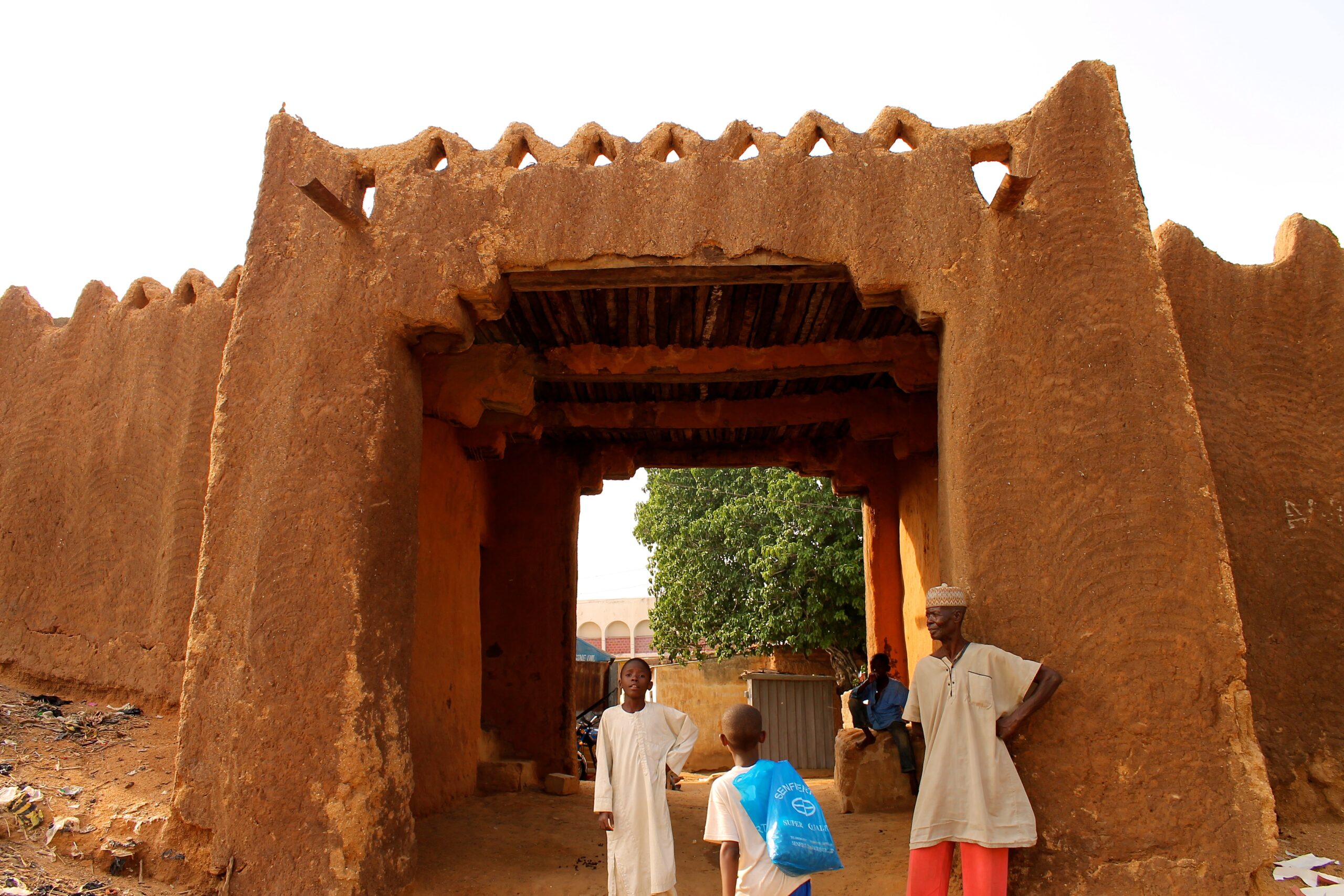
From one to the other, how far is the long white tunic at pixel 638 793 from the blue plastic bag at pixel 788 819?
1001 mm

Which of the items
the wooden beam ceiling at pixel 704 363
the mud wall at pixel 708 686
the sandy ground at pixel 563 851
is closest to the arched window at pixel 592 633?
the mud wall at pixel 708 686

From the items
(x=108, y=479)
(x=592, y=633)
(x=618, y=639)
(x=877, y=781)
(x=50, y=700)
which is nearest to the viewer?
(x=50, y=700)

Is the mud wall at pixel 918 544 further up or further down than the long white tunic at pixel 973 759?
further up

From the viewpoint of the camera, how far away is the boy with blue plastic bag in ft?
10.0

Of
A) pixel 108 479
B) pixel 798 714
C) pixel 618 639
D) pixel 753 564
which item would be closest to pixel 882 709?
pixel 108 479

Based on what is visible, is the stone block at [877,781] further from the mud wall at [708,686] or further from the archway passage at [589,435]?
the mud wall at [708,686]

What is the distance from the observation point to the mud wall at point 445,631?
633 centimetres

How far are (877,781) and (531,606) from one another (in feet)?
11.2

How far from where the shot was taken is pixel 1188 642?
4012 millimetres

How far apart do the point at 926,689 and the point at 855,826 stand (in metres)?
2.28

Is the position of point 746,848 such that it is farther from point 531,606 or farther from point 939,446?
point 531,606

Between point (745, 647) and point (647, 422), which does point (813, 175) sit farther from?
point (745, 647)

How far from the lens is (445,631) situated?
6.89 metres

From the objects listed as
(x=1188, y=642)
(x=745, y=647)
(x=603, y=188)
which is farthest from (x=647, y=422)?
(x=745, y=647)
